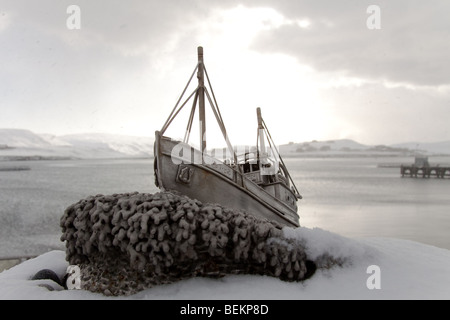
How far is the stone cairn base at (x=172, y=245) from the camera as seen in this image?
301 centimetres

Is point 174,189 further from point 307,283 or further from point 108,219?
point 307,283

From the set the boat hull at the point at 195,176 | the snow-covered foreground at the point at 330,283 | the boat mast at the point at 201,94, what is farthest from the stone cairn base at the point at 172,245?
the boat mast at the point at 201,94

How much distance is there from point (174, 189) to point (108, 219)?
165 cm

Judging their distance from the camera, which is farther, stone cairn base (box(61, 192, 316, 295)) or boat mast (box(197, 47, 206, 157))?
boat mast (box(197, 47, 206, 157))

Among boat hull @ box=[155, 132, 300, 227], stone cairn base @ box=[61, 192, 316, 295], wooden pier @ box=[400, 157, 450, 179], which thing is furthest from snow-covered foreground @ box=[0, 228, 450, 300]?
wooden pier @ box=[400, 157, 450, 179]

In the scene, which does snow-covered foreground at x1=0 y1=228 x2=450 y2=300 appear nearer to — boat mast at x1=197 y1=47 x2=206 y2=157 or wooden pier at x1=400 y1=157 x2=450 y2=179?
boat mast at x1=197 y1=47 x2=206 y2=157

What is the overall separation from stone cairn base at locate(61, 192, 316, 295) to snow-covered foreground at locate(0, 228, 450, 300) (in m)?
0.11

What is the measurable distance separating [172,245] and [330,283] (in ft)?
4.79

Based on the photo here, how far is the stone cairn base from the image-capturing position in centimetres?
301

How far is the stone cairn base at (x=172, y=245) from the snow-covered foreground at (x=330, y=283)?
0.11 meters

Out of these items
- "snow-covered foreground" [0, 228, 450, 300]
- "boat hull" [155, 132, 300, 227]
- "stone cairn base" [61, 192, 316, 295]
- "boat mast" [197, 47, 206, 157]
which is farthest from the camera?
"boat mast" [197, 47, 206, 157]

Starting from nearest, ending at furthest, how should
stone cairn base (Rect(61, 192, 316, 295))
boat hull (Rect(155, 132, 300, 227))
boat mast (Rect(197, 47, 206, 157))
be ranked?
1. stone cairn base (Rect(61, 192, 316, 295))
2. boat hull (Rect(155, 132, 300, 227))
3. boat mast (Rect(197, 47, 206, 157))
